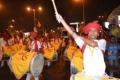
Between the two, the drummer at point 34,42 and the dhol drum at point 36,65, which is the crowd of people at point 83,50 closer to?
the drummer at point 34,42

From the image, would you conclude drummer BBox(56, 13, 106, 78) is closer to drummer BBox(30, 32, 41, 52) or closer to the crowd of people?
the crowd of people

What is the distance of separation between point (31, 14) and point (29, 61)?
143 ft

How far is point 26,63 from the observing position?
10.7m

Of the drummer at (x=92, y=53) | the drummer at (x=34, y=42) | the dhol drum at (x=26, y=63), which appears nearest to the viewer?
the drummer at (x=92, y=53)

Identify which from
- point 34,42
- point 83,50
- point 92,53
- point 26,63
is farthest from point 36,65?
point 92,53

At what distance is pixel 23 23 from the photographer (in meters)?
47.9

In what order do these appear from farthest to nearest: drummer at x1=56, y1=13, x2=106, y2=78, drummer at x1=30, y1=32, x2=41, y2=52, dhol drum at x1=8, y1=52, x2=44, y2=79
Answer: drummer at x1=30, y1=32, x2=41, y2=52
dhol drum at x1=8, y1=52, x2=44, y2=79
drummer at x1=56, y1=13, x2=106, y2=78

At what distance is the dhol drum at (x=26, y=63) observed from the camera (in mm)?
10719

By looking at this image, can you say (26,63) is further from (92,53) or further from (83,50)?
(92,53)

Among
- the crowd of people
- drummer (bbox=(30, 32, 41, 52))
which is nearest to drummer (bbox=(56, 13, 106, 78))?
the crowd of people

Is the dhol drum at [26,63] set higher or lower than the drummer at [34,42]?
lower

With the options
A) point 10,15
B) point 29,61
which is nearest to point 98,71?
point 29,61

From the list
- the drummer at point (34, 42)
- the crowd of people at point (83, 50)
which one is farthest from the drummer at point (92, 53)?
the drummer at point (34, 42)

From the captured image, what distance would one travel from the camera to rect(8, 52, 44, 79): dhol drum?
35.2 ft
